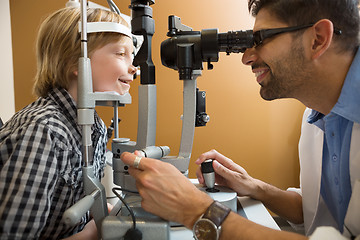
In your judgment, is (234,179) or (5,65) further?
(5,65)

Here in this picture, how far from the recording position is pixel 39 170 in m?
0.61

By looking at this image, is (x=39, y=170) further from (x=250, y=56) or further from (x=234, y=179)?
(x=250, y=56)

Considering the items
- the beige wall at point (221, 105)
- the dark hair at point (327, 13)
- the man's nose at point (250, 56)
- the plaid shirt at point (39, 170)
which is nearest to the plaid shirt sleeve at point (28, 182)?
the plaid shirt at point (39, 170)

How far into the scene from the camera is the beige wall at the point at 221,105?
2096 millimetres

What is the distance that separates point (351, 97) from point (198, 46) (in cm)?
51

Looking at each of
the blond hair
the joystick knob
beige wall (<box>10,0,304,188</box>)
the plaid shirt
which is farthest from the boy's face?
beige wall (<box>10,0,304,188</box>)

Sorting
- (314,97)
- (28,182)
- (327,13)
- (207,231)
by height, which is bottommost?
(207,231)

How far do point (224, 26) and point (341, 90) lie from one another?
148 cm

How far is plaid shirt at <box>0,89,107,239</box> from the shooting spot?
587mm

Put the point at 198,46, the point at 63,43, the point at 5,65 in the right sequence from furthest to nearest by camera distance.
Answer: the point at 5,65, the point at 63,43, the point at 198,46

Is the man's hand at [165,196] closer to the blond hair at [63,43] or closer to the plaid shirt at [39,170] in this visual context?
the plaid shirt at [39,170]

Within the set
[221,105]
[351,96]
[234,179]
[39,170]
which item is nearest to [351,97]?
[351,96]

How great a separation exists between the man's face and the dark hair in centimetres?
3

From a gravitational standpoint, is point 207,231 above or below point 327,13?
below
